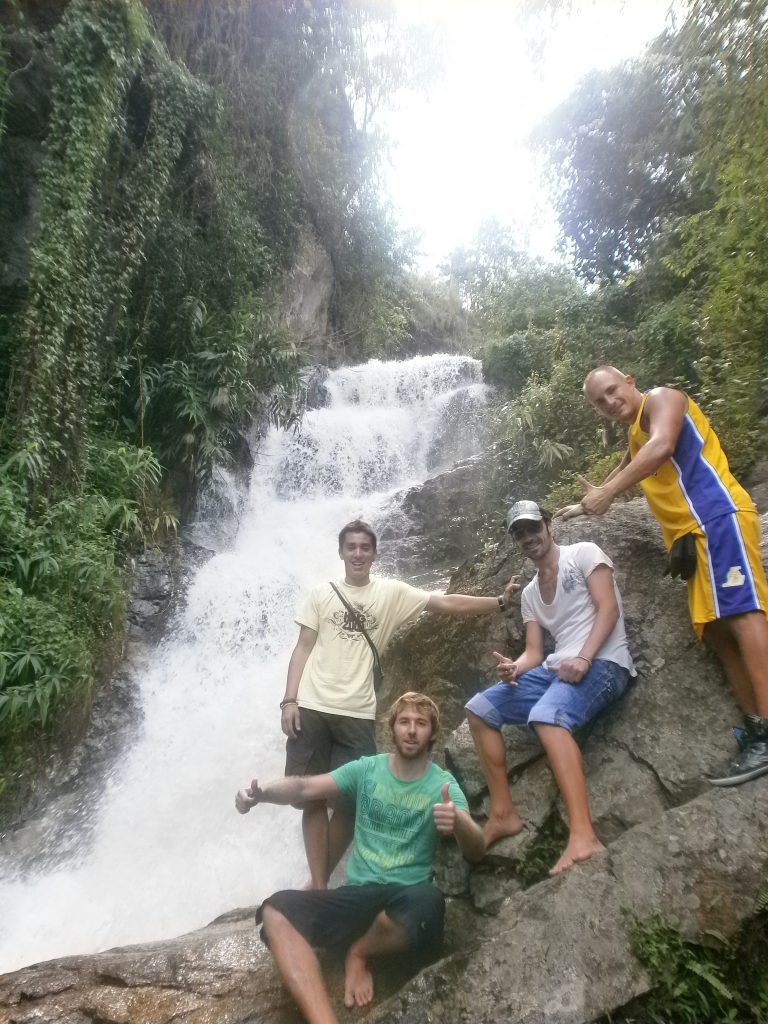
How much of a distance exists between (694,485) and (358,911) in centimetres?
217

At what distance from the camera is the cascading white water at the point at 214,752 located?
14.3ft

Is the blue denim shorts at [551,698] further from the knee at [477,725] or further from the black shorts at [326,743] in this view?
the black shorts at [326,743]

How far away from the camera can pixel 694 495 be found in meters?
A: 2.64

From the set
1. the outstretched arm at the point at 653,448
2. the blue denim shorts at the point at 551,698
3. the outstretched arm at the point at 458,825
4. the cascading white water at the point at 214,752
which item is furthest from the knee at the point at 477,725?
the cascading white water at the point at 214,752

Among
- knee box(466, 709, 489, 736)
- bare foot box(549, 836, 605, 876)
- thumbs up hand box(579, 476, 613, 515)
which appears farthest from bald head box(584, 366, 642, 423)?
bare foot box(549, 836, 605, 876)

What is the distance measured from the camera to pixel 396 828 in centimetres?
257

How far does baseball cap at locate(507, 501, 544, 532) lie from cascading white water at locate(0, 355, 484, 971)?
317cm

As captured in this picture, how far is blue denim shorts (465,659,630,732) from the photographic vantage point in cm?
256

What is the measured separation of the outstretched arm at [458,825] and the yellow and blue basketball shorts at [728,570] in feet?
4.04

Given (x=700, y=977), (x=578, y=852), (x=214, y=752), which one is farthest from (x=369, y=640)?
(x=214, y=752)

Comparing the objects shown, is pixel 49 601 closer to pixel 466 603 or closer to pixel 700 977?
pixel 466 603

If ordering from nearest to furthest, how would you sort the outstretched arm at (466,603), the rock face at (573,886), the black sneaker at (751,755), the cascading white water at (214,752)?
the rock face at (573,886), the black sneaker at (751,755), the outstretched arm at (466,603), the cascading white water at (214,752)

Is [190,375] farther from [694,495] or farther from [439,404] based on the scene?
[694,495]

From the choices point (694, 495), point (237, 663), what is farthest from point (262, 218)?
point (694, 495)
